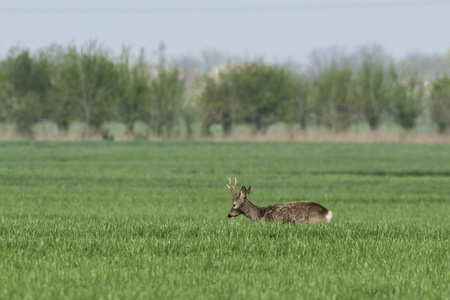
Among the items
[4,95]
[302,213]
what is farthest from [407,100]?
[302,213]

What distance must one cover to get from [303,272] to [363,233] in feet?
9.17

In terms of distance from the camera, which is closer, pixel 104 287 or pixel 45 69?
pixel 104 287

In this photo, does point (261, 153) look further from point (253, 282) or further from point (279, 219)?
point (253, 282)

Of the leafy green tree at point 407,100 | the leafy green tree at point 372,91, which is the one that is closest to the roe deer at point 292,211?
the leafy green tree at point 372,91

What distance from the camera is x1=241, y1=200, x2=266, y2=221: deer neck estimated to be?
9953mm

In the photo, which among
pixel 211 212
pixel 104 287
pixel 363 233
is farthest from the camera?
pixel 211 212

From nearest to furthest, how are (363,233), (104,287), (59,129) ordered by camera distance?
(104,287) < (363,233) < (59,129)

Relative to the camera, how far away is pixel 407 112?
54.2m

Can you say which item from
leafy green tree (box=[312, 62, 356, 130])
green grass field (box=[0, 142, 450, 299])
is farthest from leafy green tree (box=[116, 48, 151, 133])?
green grass field (box=[0, 142, 450, 299])

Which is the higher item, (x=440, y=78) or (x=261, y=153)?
(x=440, y=78)

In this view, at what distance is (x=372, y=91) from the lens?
55281mm

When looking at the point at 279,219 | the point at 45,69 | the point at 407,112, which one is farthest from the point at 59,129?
the point at 279,219

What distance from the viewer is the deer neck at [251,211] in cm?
995

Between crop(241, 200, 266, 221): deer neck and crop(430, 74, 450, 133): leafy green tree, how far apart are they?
44526 mm
